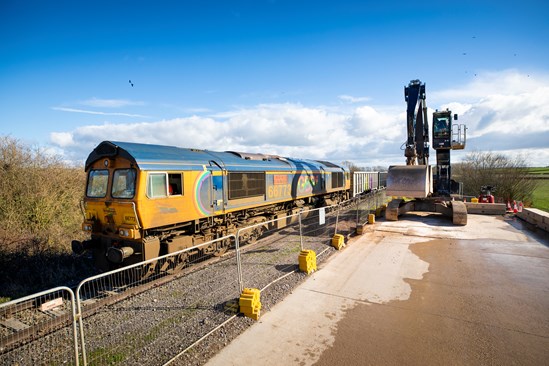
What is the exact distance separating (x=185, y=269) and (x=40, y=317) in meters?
3.12

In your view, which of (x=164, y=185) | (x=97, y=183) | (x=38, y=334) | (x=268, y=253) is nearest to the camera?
(x=38, y=334)

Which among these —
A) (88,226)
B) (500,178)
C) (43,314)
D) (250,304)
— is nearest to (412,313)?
(250,304)

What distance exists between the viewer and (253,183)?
11.0 m

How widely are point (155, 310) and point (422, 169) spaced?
1225cm

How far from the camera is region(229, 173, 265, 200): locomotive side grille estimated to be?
32.4 feet

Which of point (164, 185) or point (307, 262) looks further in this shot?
point (164, 185)

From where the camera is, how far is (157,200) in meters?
7.24

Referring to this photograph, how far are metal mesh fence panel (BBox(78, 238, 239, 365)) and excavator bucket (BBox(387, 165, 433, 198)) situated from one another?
901cm

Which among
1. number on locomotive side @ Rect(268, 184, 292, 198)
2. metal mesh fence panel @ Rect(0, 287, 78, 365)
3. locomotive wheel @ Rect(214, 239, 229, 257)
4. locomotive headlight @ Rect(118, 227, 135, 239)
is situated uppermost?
number on locomotive side @ Rect(268, 184, 292, 198)

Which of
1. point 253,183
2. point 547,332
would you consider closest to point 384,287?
point 547,332

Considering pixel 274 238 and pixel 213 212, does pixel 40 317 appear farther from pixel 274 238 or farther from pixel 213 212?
pixel 274 238

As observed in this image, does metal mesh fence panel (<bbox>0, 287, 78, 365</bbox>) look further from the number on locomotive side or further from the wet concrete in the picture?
the number on locomotive side

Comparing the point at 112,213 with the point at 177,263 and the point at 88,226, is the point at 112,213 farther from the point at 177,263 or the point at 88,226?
the point at 177,263

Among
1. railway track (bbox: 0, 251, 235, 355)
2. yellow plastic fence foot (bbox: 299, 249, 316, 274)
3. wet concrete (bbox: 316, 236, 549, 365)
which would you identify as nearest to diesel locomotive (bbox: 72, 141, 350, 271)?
railway track (bbox: 0, 251, 235, 355)
